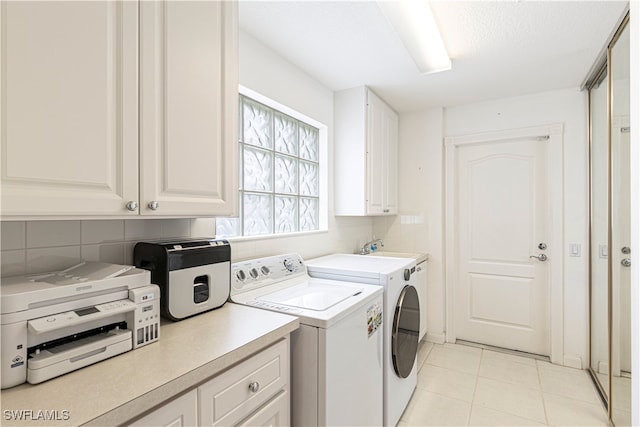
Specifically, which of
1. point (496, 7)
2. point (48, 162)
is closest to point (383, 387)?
point (48, 162)

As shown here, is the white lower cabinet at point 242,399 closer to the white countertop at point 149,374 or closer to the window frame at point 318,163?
the white countertop at point 149,374

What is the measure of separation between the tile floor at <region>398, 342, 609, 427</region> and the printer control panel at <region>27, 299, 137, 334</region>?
1.84m

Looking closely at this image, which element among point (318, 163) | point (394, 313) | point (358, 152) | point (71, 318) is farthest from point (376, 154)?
point (71, 318)

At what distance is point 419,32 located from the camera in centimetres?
180

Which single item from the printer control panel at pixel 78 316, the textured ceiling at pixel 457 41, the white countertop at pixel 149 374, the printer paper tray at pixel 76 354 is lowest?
the white countertop at pixel 149 374

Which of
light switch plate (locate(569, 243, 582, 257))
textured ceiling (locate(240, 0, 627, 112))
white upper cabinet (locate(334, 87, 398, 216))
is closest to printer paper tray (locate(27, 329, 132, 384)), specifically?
textured ceiling (locate(240, 0, 627, 112))

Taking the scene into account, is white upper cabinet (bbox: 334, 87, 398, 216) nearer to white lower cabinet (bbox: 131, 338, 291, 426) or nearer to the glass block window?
the glass block window

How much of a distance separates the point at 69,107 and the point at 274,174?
142 centimetres

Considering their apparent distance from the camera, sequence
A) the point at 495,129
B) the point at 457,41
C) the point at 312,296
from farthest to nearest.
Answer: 1. the point at 495,129
2. the point at 457,41
3. the point at 312,296

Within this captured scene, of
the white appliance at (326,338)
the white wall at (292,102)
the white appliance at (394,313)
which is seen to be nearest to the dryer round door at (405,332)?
the white appliance at (394,313)

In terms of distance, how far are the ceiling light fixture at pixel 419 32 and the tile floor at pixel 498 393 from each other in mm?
2338

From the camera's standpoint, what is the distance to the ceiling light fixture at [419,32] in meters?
1.57

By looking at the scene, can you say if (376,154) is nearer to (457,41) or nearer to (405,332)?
(457,41)

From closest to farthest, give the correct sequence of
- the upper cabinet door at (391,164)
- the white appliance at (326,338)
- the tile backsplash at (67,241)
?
the tile backsplash at (67,241)
the white appliance at (326,338)
the upper cabinet door at (391,164)
